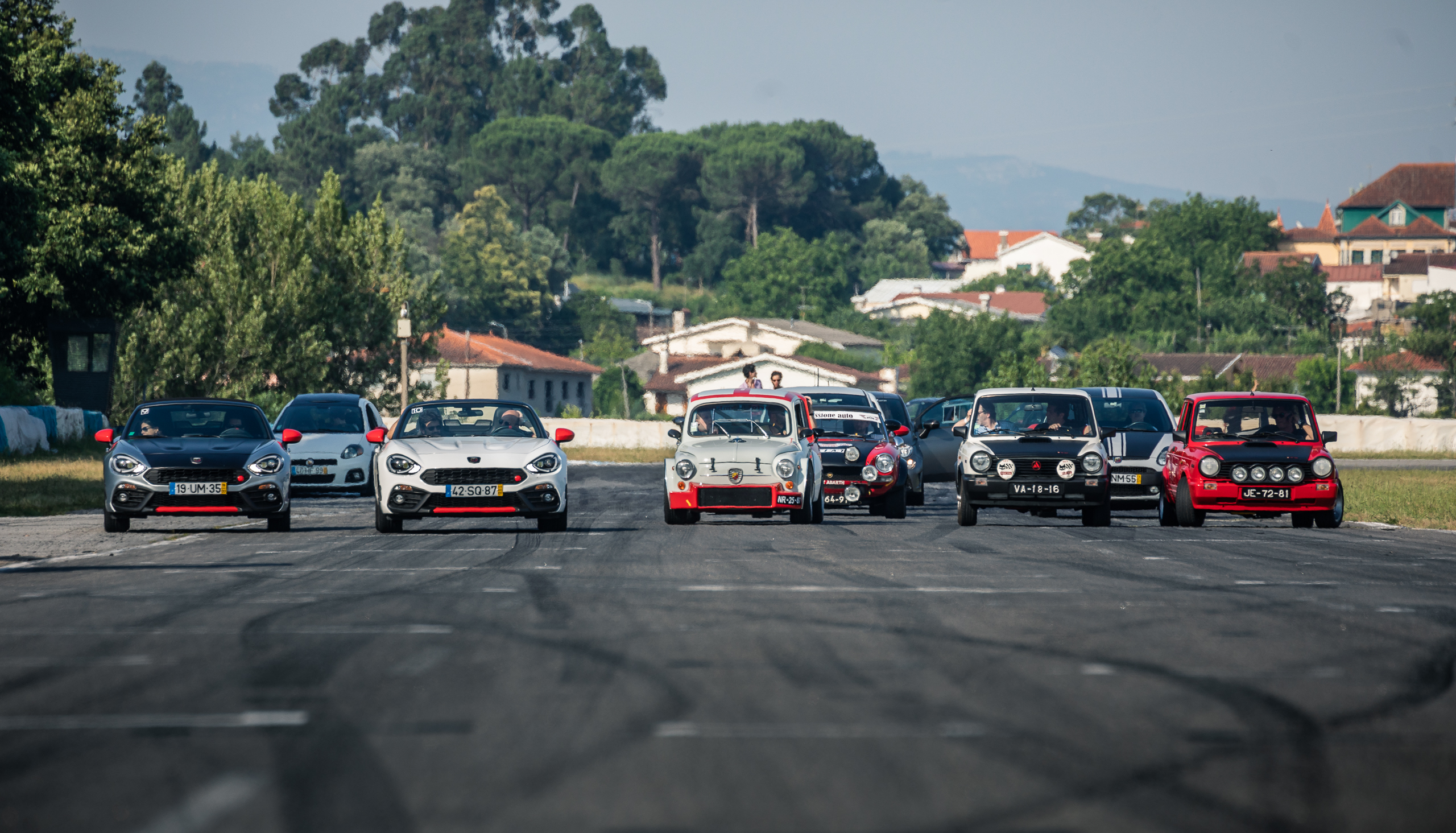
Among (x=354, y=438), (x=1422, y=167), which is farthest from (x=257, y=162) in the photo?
(x=354, y=438)

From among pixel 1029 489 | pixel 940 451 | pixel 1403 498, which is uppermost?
pixel 940 451

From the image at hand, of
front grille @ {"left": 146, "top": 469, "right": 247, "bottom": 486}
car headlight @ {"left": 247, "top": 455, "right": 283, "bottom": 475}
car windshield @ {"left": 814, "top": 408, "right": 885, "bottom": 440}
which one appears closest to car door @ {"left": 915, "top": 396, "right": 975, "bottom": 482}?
car windshield @ {"left": 814, "top": 408, "right": 885, "bottom": 440}

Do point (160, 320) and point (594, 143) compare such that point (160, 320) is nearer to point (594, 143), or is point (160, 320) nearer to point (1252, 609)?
point (1252, 609)

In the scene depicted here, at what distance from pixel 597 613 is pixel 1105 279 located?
111 metres

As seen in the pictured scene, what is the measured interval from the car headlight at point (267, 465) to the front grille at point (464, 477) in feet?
6.97

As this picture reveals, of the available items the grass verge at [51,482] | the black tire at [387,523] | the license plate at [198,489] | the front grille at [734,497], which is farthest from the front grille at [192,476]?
the front grille at [734,497]

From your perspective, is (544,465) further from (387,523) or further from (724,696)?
(724,696)

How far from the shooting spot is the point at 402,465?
58.0 feet

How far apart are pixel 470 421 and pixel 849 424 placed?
611cm

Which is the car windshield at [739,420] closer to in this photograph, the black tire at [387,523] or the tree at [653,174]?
the black tire at [387,523]

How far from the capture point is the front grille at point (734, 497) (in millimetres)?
18859

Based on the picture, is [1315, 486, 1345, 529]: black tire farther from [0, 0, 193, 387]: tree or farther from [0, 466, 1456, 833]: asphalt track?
[0, 0, 193, 387]: tree

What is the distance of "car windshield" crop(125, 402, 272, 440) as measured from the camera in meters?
19.2

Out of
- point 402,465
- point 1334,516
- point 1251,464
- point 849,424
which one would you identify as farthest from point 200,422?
point 1334,516
